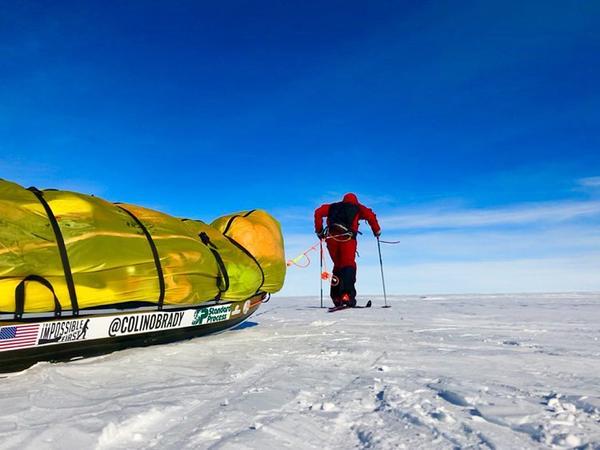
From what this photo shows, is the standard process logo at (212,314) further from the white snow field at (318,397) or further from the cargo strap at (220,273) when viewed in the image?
the white snow field at (318,397)

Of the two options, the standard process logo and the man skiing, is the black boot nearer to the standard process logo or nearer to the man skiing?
the man skiing

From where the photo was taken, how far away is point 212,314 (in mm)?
5230

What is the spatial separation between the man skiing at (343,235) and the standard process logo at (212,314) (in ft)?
16.0

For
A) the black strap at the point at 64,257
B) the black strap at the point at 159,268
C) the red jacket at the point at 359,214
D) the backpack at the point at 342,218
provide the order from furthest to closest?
the red jacket at the point at 359,214, the backpack at the point at 342,218, the black strap at the point at 159,268, the black strap at the point at 64,257

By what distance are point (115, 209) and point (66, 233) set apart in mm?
780

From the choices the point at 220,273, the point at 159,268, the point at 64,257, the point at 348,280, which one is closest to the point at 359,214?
the point at 348,280

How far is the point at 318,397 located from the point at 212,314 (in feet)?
9.52

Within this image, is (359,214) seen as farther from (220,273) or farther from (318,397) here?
(318,397)

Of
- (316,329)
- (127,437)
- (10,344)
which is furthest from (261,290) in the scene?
(127,437)

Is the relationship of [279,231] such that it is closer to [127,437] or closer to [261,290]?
[261,290]

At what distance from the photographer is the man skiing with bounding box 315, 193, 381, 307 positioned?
10.2 meters

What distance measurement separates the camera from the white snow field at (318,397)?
76.2 inches

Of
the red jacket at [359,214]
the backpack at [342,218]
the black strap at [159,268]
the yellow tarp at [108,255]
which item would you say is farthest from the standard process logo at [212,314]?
the red jacket at [359,214]

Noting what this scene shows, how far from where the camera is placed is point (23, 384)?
9.87 ft
